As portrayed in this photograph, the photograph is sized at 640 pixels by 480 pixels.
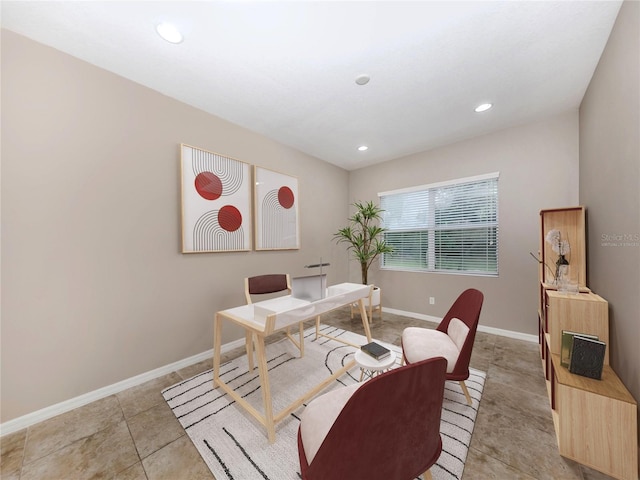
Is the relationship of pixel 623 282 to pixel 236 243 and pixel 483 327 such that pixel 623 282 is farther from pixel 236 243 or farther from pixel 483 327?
pixel 236 243

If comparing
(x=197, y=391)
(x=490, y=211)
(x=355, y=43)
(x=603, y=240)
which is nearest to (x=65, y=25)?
(x=355, y=43)

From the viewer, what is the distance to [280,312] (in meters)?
1.56

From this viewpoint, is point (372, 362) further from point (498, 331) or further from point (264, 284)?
point (498, 331)

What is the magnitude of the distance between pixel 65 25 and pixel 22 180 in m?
1.08

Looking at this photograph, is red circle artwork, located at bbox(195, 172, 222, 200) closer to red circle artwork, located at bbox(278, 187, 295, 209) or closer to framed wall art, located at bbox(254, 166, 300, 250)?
framed wall art, located at bbox(254, 166, 300, 250)

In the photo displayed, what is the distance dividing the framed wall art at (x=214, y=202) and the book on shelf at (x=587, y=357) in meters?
2.92

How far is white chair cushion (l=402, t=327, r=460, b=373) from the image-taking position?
5.57ft

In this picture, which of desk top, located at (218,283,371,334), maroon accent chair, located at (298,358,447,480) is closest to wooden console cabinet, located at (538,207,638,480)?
maroon accent chair, located at (298,358,447,480)

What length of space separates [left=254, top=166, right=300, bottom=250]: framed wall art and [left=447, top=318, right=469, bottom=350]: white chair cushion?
2.17m

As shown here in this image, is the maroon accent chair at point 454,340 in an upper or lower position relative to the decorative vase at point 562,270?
lower

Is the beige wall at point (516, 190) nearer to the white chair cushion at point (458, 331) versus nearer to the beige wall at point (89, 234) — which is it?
the white chair cushion at point (458, 331)

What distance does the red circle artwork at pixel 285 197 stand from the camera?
10.6 feet

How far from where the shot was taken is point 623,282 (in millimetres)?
1456

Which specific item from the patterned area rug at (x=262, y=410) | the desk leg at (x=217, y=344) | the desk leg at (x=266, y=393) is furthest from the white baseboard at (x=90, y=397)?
the desk leg at (x=266, y=393)
